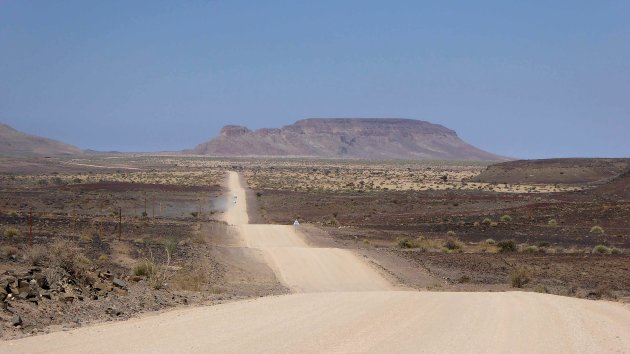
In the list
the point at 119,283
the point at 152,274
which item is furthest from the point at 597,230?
the point at 119,283

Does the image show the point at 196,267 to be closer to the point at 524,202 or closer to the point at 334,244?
the point at 334,244

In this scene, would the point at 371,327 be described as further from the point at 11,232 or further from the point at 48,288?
the point at 11,232

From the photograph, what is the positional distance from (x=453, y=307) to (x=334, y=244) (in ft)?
64.1

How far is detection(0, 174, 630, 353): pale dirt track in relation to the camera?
10.1m

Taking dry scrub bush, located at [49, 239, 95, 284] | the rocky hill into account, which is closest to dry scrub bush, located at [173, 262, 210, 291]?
dry scrub bush, located at [49, 239, 95, 284]

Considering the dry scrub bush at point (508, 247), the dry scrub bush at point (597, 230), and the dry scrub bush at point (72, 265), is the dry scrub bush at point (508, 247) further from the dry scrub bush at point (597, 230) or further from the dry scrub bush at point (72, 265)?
the dry scrub bush at point (72, 265)

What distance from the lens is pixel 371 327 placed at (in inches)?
468

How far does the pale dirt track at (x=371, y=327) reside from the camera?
1014 cm

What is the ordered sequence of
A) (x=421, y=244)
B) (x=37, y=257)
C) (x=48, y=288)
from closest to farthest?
(x=48, y=288) < (x=37, y=257) < (x=421, y=244)

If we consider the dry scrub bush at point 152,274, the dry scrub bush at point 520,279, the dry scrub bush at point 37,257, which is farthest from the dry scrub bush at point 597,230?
the dry scrub bush at point 37,257

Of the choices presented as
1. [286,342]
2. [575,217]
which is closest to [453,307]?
[286,342]

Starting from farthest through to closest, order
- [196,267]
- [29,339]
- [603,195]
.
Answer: [603,195], [196,267], [29,339]

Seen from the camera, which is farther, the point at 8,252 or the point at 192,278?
the point at 8,252

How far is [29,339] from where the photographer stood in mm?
10352
